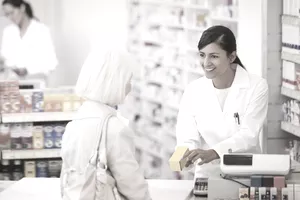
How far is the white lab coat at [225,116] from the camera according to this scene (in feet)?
15.6

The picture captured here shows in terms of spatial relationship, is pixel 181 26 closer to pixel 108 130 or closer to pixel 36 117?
pixel 36 117

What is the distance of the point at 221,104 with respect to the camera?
4.90 metres

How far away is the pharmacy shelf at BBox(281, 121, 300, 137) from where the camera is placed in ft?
19.8

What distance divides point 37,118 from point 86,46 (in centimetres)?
518

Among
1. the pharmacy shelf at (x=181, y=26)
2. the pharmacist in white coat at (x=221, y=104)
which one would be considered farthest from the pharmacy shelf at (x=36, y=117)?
the pharmacy shelf at (x=181, y=26)

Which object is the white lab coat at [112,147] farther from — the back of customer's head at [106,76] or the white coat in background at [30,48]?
the white coat in background at [30,48]

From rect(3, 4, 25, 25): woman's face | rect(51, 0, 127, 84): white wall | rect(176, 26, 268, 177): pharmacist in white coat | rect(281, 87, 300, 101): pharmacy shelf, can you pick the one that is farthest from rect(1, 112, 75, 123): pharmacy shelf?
rect(51, 0, 127, 84): white wall

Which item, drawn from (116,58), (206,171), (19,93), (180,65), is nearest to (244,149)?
(206,171)

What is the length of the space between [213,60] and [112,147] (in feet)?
4.15

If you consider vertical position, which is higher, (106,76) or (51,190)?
(106,76)

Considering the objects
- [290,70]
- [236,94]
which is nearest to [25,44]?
[290,70]

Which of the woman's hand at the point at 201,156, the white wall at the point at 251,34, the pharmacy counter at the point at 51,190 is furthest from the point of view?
the white wall at the point at 251,34

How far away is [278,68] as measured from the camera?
6344mm

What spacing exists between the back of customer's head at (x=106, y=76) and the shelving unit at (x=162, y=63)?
5.20 meters
